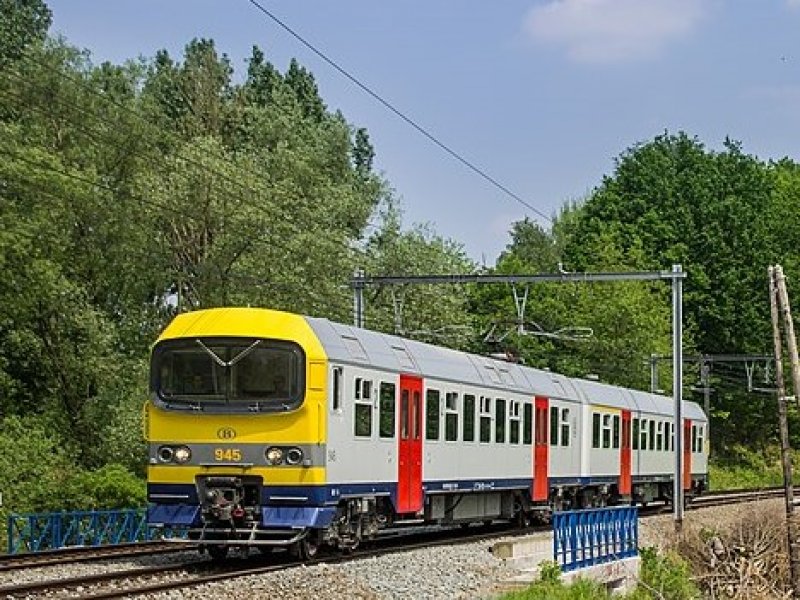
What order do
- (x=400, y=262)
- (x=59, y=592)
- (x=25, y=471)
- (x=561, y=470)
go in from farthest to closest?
(x=400, y=262)
(x=25, y=471)
(x=561, y=470)
(x=59, y=592)

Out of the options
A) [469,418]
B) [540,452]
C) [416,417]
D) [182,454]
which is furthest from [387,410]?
[540,452]

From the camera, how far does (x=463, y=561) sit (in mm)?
20203

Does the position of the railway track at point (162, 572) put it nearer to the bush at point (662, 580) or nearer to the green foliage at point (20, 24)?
the bush at point (662, 580)

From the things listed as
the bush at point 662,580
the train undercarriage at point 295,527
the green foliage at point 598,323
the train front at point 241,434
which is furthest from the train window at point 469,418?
the green foliage at point 598,323

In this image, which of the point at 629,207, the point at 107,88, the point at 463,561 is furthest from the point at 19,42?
the point at 463,561

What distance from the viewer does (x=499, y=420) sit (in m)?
25.5

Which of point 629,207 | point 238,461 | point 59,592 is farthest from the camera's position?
point 629,207

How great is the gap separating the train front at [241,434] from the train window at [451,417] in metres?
4.82

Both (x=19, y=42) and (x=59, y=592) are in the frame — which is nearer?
(x=59, y=592)

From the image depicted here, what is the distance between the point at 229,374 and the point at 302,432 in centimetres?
116

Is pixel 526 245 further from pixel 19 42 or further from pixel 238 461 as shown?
pixel 238 461

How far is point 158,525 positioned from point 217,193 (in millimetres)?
24668

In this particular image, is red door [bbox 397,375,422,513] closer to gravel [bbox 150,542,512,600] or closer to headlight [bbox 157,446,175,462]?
gravel [bbox 150,542,512,600]

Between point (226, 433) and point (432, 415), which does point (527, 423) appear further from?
point (226, 433)
